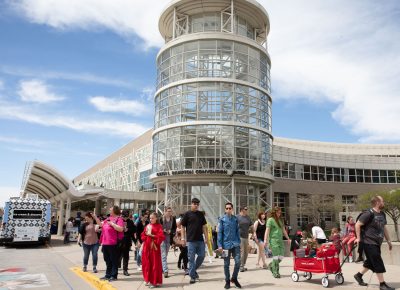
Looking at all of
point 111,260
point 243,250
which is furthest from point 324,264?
point 111,260

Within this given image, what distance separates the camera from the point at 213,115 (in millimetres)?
35188

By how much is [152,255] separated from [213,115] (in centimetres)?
2734

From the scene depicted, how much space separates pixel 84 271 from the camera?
11211 millimetres

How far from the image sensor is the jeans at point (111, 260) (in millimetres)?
9438

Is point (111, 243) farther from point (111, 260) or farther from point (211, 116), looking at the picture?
point (211, 116)

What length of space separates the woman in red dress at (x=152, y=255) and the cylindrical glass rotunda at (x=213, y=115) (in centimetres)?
2467

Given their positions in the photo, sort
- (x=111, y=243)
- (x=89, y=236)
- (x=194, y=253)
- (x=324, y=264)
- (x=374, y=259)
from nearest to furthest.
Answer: (x=374, y=259)
(x=324, y=264)
(x=194, y=253)
(x=111, y=243)
(x=89, y=236)

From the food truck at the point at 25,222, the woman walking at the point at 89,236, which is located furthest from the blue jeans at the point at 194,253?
the food truck at the point at 25,222

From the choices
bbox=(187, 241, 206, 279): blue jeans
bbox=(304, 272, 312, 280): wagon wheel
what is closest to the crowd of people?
bbox=(187, 241, 206, 279): blue jeans

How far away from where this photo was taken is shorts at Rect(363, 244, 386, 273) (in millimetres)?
7477

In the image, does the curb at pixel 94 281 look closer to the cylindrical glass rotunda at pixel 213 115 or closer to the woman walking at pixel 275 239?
the woman walking at pixel 275 239

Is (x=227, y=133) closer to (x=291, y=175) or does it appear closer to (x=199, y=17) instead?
(x=199, y=17)

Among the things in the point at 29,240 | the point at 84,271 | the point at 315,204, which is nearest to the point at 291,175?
the point at 315,204

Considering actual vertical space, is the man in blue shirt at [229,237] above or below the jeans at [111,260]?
above
